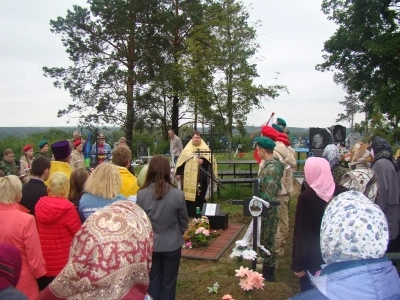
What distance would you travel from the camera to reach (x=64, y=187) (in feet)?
11.5

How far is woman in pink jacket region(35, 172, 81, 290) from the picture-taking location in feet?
11.3

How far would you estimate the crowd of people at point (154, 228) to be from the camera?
157 cm

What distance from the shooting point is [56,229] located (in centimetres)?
346

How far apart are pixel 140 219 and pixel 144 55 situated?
24.5 meters

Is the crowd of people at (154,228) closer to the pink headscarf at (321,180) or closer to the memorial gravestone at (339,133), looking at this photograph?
the pink headscarf at (321,180)

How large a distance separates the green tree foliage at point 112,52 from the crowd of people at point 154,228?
61.9ft

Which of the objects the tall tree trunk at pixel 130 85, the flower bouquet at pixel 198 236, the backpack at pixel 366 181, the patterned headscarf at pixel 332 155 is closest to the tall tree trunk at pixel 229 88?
the tall tree trunk at pixel 130 85

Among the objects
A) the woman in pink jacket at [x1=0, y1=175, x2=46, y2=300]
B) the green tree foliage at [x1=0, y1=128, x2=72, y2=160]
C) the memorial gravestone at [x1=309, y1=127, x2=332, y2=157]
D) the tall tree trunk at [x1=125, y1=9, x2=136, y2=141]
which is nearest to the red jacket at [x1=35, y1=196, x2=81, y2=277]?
the woman in pink jacket at [x1=0, y1=175, x2=46, y2=300]

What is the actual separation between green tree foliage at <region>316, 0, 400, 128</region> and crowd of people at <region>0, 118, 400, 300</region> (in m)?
18.6

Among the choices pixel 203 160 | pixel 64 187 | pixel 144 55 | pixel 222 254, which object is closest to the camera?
pixel 64 187

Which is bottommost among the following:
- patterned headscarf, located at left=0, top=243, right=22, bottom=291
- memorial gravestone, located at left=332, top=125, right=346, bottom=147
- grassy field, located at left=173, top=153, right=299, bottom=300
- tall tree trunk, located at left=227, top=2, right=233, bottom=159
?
grassy field, located at left=173, top=153, right=299, bottom=300

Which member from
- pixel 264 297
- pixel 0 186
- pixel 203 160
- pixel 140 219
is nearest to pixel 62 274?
pixel 140 219

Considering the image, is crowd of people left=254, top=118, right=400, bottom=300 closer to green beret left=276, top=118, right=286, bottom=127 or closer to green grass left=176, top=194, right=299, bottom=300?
green beret left=276, top=118, right=286, bottom=127

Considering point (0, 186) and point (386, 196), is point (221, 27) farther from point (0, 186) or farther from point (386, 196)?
point (0, 186)
